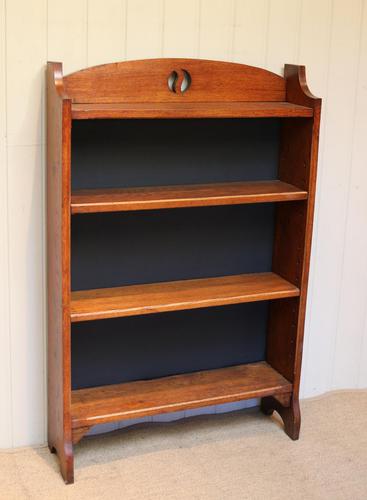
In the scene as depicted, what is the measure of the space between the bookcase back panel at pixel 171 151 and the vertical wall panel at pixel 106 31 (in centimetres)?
18

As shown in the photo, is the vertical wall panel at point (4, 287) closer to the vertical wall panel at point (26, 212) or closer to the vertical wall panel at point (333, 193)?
the vertical wall panel at point (26, 212)

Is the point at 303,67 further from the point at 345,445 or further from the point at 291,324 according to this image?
the point at 345,445

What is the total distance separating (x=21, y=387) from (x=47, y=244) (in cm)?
44

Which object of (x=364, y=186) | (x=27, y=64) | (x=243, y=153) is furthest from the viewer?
(x=364, y=186)

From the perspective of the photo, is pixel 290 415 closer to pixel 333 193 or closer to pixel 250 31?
pixel 333 193

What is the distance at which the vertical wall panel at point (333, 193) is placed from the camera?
2.54 metres

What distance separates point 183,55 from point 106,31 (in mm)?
237

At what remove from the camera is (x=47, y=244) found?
7.55 feet

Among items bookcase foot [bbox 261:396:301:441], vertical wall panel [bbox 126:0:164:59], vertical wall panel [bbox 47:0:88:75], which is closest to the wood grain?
bookcase foot [bbox 261:396:301:441]

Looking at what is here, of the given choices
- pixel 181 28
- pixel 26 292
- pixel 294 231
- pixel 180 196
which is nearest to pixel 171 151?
pixel 180 196

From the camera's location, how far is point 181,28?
90.5 inches

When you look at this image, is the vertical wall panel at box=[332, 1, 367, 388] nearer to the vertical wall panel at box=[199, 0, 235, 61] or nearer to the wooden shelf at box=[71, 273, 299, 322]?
the wooden shelf at box=[71, 273, 299, 322]

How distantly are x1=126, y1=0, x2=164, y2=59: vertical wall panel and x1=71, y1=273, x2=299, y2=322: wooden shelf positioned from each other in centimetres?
67

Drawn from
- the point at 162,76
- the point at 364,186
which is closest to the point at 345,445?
the point at 364,186
